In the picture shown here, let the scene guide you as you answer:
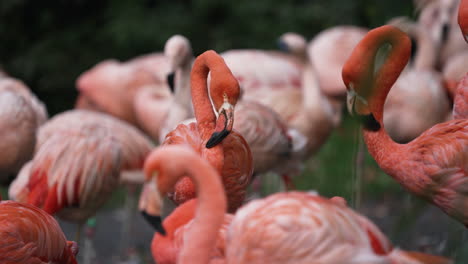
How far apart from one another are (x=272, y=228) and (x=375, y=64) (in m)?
0.97

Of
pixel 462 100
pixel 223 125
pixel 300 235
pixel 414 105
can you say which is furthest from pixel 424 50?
pixel 300 235

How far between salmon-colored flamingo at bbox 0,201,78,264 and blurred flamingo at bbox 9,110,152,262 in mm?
1005

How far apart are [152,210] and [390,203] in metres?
4.04

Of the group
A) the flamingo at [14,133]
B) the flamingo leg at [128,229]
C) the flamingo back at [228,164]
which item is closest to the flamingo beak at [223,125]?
the flamingo back at [228,164]

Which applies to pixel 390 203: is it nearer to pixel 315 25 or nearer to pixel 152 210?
pixel 315 25

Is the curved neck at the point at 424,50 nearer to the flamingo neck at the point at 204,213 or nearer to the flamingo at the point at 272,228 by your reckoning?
the flamingo at the point at 272,228

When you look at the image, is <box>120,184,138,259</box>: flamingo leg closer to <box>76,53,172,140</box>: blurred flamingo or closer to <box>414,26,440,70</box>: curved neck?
<box>76,53,172,140</box>: blurred flamingo

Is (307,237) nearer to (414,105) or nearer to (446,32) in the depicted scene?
(414,105)

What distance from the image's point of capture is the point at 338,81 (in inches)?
239

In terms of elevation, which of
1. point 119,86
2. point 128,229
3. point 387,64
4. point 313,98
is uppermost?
point 387,64

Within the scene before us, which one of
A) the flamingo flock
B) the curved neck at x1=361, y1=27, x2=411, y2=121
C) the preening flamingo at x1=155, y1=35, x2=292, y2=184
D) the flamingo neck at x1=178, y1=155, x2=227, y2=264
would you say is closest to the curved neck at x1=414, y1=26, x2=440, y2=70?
the flamingo flock

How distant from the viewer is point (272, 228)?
71.1 inches

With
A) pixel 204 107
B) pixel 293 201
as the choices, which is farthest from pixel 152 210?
pixel 204 107

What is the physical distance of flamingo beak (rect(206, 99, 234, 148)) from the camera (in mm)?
2492
